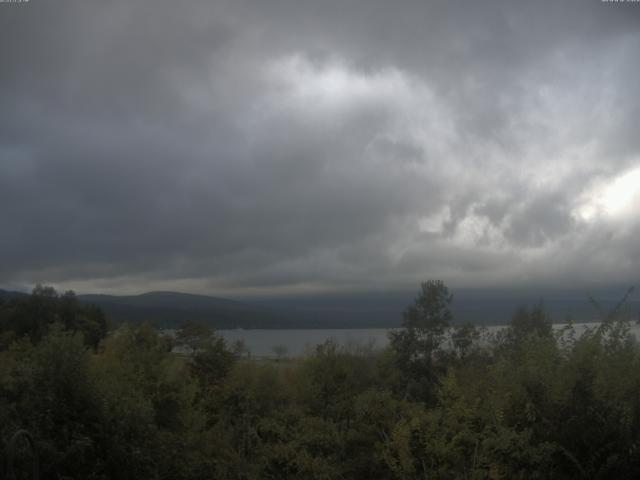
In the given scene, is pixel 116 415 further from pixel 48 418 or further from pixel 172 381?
pixel 172 381

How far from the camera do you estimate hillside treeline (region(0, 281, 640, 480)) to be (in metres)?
11.4

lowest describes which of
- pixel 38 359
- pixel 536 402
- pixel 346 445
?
pixel 346 445

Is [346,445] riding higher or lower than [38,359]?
lower

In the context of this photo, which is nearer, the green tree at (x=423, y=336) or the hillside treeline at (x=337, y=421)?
the hillside treeline at (x=337, y=421)

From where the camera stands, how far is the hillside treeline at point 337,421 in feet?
37.4

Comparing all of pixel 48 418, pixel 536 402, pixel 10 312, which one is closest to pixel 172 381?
pixel 48 418

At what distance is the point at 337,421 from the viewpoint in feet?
58.5

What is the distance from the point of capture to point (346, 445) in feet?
53.0

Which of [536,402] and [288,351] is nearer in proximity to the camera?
[536,402]

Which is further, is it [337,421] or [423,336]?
[423,336]

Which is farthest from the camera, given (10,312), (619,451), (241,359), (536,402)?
(10,312)

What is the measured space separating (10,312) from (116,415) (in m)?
46.9

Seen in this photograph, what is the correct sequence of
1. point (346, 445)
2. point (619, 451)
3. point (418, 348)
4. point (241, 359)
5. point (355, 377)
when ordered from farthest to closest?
point (418, 348) < point (241, 359) < point (355, 377) < point (346, 445) < point (619, 451)

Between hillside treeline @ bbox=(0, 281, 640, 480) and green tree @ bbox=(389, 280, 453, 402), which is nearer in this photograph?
hillside treeline @ bbox=(0, 281, 640, 480)
